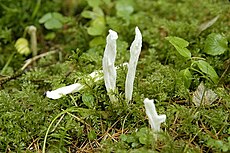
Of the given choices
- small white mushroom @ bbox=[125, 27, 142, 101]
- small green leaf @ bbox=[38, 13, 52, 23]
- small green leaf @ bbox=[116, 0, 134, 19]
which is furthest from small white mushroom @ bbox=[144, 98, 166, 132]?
small green leaf @ bbox=[38, 13, 52, 23]

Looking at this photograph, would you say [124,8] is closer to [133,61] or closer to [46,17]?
[46,17]

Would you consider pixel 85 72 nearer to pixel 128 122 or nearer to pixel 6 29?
pixel 128 122

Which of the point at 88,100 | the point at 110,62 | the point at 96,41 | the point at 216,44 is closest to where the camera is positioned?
the point at 110,62

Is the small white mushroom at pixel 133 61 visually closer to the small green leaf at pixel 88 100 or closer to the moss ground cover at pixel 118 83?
the moss ground cover at pixel 118 83

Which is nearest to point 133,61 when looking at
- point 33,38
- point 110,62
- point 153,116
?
point 110,62

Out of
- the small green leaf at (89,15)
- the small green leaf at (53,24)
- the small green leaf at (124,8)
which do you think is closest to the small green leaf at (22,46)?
the small green leaf at (53,24)

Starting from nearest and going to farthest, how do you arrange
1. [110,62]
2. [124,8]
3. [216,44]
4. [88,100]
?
[110,62]
[88,100]
[216,44]
[124,8]
